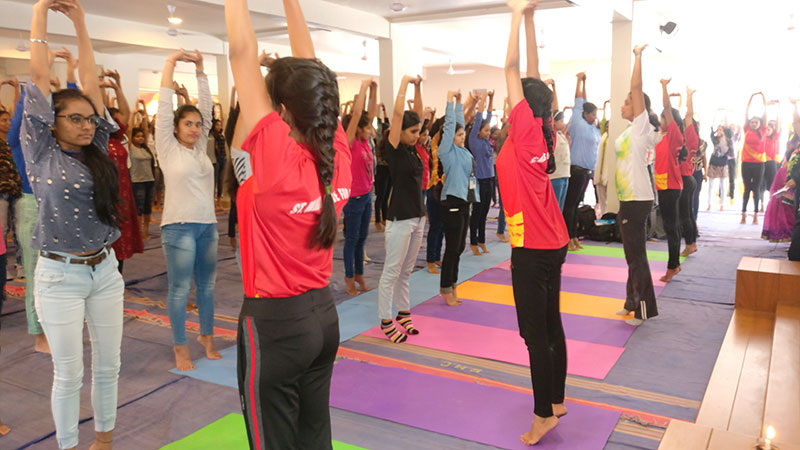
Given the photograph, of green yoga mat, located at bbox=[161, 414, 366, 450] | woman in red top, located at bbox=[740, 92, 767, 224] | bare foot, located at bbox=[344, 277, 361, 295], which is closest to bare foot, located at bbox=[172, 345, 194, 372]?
green yoga mat, located at bbox=[161, 414, 366, 450]

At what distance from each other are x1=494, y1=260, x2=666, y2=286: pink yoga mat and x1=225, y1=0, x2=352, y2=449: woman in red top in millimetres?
4999

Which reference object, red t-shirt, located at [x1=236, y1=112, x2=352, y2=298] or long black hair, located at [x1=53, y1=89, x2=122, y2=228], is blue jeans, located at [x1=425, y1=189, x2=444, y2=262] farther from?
red t-shirt, located at [x1=236, y1=112, x2=352, y2=298]

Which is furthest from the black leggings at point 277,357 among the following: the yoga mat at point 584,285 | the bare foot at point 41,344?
the yoga mat at point 584,285

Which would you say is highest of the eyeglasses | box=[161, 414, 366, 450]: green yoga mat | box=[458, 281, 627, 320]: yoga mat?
the eyeglasses

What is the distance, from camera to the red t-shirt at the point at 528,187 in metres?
2.68

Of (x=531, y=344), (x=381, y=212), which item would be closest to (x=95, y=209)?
(x=531, y=344)

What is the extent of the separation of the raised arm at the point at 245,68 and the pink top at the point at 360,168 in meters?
4.04

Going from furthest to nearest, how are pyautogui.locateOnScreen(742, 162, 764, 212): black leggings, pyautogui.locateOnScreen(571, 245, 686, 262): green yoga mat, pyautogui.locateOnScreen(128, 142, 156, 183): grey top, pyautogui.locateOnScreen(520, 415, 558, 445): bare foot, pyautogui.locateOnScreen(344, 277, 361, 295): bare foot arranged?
pyautogui.locateOnScreen(742, 162, 764, 212): black leggings
pyautogui.locateOnScreen(128, 142, 156, 183): grey top
pyautogui.locateOnScreen(571, 245, 686, 262): green yoga mat
pyautogui.locateOnScreen(344, 277, 361, 295): bare foot
pyautogui.locateOnScreen(520, 415, 558, 445): bare foot

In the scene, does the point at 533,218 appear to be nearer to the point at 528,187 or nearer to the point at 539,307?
the point at 528,187

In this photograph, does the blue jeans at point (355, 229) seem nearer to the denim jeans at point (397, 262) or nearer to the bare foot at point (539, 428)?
the denim jeans at point (397, 262)

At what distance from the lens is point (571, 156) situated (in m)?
7.49

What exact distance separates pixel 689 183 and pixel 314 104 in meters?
6.51

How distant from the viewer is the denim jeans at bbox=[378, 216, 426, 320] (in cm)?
425

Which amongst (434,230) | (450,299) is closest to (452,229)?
(450,299)
